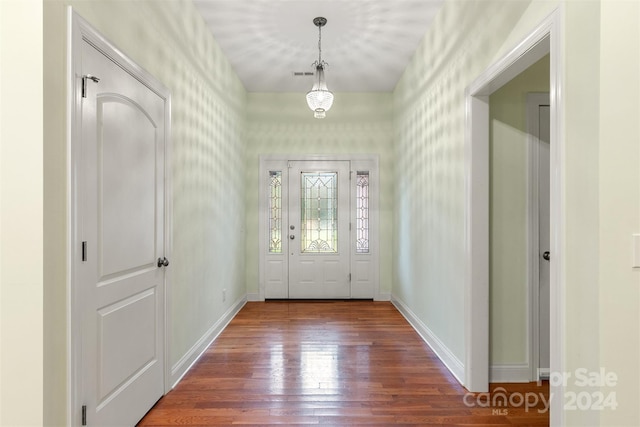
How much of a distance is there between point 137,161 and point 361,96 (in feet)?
12.7

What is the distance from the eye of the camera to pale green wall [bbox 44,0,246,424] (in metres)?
1.47

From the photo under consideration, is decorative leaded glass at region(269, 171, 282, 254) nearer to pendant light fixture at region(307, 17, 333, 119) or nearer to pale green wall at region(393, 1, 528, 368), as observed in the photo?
pale green wall at region(393, 1, 528, 368)

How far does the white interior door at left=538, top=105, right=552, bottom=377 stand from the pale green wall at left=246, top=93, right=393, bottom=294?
270cm

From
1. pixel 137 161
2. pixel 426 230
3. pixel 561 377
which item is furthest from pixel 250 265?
pixel 561 377

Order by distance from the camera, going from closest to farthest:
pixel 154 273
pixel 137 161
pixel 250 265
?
1. pixel 137 161
2. pixel 154 273
3. pixel 250 265

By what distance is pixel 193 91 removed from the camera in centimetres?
306

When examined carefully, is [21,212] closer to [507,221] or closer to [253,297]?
[507,221]

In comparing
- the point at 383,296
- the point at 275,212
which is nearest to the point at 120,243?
the point at 275,212

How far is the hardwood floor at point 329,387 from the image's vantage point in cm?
224

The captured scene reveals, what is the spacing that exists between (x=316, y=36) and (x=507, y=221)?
8.42 ft

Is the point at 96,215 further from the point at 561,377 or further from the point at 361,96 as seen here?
the point at 361,96

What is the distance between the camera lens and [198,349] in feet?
10.2

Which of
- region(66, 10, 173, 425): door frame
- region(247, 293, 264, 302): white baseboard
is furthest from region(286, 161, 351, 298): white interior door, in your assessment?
region(66, 10, 173, 425): door frame

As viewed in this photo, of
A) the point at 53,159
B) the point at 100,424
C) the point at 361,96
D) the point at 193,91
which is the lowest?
the point at 100,424
